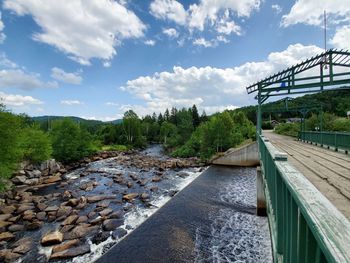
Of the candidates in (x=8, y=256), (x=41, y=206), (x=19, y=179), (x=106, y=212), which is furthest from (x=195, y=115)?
(x=8, y=256)

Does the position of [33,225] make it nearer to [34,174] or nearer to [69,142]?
[34,174]

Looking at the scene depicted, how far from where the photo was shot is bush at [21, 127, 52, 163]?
22.6 m

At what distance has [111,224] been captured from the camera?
436 inches

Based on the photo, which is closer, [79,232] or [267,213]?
[267,213]

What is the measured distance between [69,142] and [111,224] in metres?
23.0

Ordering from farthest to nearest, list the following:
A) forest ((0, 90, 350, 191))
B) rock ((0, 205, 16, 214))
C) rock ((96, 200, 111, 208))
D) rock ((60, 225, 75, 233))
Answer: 1. forest ((0, 90, 350, 191))
2. rock ((96, 200, 111, 208))
3. rock ((0, 205, 16, 214))
4. rock ((60, 225, 75, 233))

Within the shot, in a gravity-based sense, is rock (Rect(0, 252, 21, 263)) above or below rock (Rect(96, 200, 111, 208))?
below

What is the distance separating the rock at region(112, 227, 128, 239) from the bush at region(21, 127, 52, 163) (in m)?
16.9

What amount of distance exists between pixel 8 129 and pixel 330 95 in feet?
107

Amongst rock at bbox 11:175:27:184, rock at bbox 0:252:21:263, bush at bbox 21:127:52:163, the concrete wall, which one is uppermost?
bush at bbox 21:127:52:163

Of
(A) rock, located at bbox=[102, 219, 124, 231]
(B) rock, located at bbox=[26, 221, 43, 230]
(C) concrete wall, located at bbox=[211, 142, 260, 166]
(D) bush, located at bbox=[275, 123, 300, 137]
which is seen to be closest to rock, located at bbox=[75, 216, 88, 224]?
(A) rock, located at bbox=[102, 219, 124, 231]

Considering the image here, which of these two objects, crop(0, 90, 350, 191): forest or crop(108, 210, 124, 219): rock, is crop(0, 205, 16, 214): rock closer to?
crop(0, 90, 350, 191): forest

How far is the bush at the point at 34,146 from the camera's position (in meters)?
22.6

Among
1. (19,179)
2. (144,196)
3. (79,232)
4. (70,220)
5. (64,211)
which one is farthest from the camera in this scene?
(19,179)
